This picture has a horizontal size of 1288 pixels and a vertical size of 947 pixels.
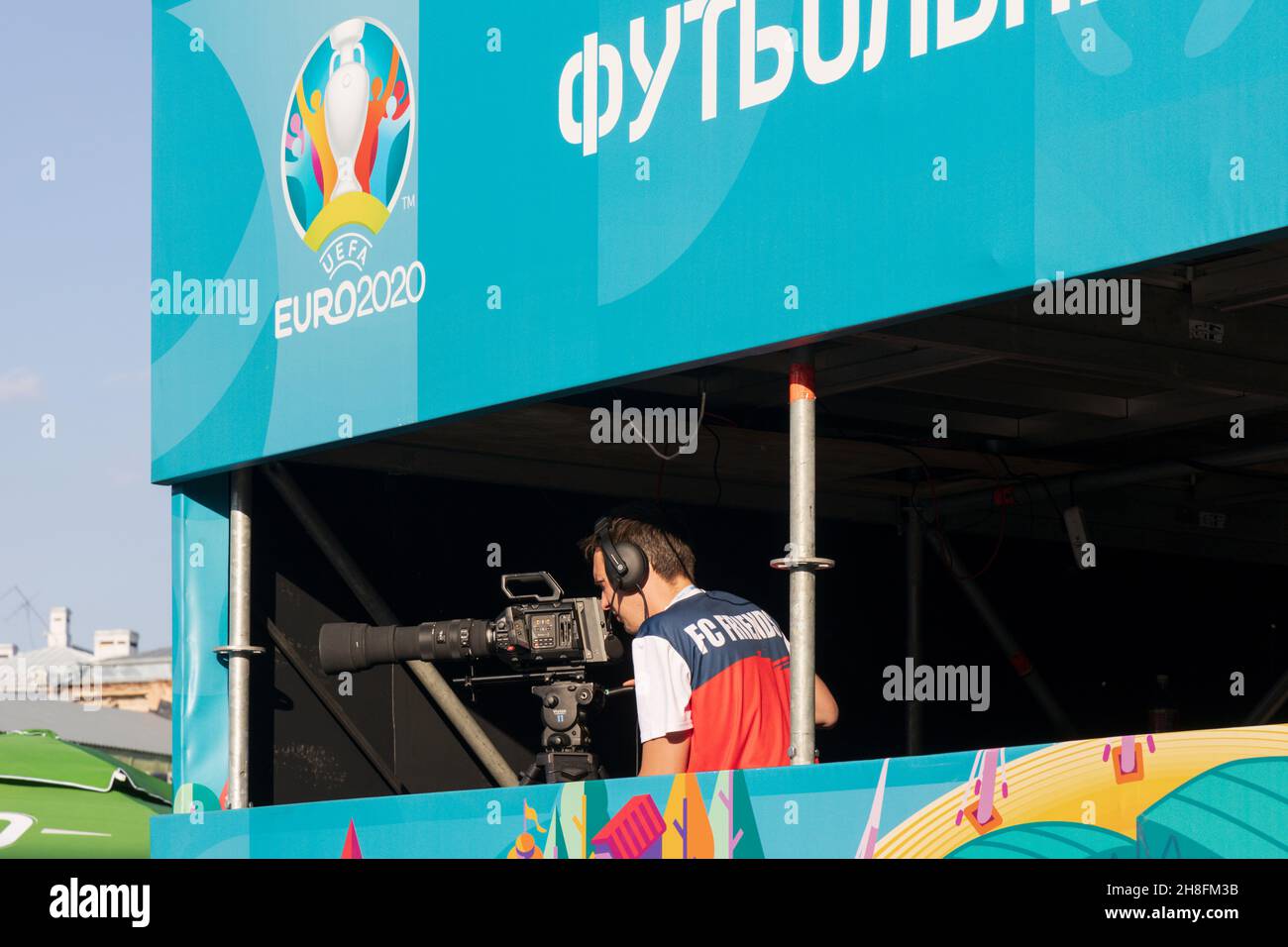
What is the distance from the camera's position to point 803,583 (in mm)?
5719

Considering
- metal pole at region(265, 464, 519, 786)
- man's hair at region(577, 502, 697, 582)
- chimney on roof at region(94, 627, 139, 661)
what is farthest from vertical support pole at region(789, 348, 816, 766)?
chimney on roof at region(94, 627, 139, 661)

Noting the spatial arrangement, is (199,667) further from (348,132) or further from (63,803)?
(63,803)

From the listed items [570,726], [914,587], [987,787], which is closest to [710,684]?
[570,726]

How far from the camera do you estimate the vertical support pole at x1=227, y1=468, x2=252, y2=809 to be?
801 cm

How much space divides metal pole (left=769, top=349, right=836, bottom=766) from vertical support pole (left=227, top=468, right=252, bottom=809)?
9.77 feet

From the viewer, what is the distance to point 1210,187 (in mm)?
4699

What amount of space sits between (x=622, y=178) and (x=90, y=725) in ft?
49.1

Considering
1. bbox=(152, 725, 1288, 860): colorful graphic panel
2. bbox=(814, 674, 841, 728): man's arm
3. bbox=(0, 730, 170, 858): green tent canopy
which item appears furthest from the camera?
bbox=(0, 730, 170, 858): green tent canopy

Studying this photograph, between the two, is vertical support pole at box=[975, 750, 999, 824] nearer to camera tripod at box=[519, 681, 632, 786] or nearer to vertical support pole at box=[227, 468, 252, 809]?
camera tripod at box=[519, 681, 632, 786]

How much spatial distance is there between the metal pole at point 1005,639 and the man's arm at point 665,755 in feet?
11.3

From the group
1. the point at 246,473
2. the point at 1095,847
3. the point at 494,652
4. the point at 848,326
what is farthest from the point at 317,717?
the point at 1095,847

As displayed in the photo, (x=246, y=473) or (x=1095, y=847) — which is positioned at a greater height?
(x=246, y=473)
